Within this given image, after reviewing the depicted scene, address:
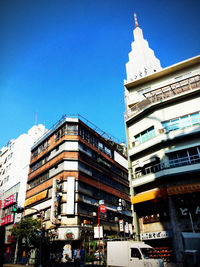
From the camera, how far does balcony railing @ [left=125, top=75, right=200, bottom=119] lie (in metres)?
24.5

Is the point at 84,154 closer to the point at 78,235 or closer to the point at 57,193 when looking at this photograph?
the point at 57,193

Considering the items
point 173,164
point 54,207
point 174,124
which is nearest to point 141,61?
point 174,124

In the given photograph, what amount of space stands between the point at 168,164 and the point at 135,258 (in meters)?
9.51

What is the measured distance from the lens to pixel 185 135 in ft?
70.0

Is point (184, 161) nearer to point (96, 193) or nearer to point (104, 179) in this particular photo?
point (96, 193)

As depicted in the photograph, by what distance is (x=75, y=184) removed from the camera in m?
31.8

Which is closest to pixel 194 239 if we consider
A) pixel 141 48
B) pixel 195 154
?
pixel 195 154

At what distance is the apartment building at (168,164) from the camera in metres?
19.1

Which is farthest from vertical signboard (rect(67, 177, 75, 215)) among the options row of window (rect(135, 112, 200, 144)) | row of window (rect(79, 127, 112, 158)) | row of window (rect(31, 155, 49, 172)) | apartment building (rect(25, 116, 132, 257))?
row of window (rect(135, 112, 200, 144))

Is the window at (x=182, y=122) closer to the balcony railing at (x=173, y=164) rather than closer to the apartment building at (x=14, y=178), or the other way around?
the balcony railing at (x=173, y=164)

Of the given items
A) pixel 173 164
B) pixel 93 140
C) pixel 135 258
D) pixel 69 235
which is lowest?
pixel 135 258

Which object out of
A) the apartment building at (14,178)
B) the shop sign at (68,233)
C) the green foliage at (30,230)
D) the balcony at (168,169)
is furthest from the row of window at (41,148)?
the balcony at (168,169)

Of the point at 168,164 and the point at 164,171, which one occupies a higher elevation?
the point at 168,164

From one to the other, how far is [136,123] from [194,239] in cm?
1465
